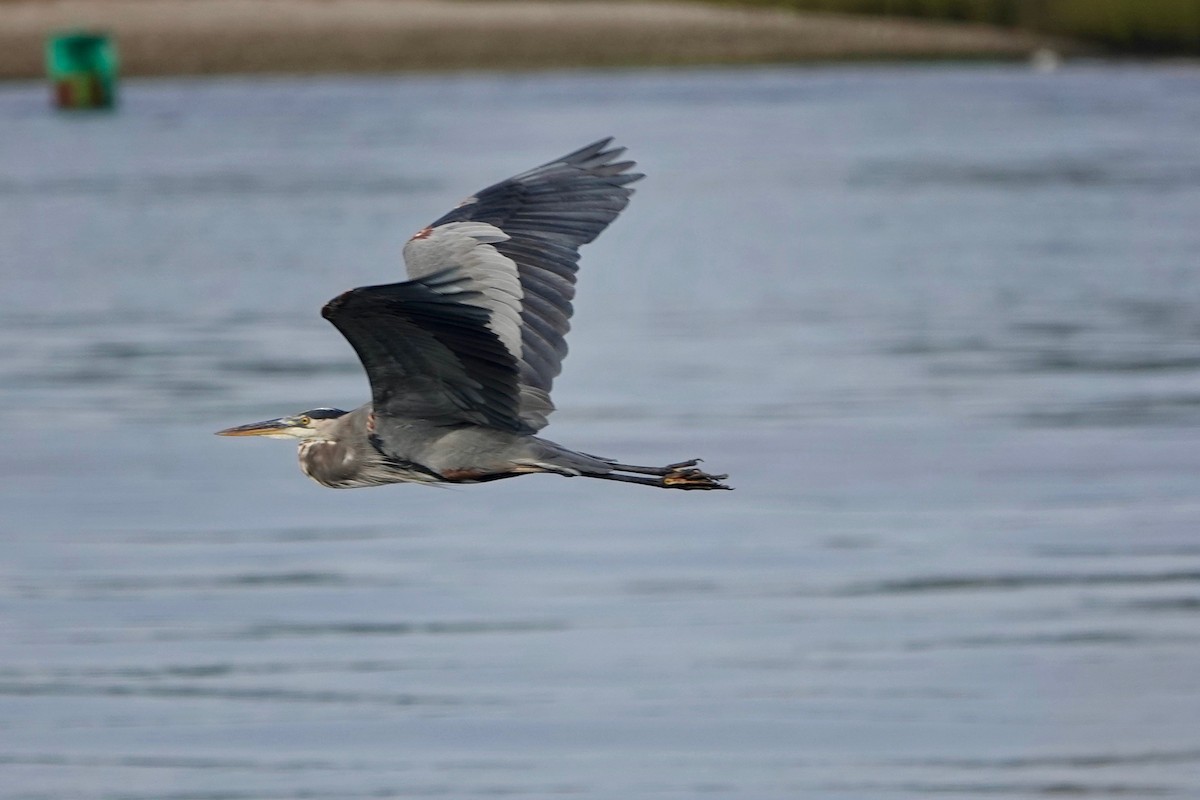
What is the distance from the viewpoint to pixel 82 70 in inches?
1992

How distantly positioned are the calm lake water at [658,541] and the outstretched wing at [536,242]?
2.91 m

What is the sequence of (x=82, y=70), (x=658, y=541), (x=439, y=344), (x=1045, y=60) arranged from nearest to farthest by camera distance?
(x=439, y=344), (x=658, y=541), (x=82, y=70), (x=1045, y=60)

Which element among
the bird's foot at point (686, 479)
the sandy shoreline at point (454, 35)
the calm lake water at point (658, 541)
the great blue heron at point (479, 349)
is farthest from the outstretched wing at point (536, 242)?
the sandy shoreline at point (454, 35)

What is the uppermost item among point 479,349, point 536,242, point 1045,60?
point 536,242

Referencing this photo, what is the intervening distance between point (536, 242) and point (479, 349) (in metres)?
0.87

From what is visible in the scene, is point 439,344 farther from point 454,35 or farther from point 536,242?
point 454,35

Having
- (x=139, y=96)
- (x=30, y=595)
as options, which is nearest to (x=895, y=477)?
(x=30, y=595)

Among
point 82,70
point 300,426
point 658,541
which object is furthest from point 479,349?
point 82,70

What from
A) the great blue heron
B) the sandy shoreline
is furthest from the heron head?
the sandy shoreline

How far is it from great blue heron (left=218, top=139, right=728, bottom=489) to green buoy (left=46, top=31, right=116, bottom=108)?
42044mm

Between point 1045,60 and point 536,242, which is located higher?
point 536,242

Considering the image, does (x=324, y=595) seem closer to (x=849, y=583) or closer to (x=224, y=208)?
(x=849, y=583)

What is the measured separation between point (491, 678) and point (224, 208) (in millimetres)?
23246

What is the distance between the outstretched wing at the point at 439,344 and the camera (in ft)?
22.4
